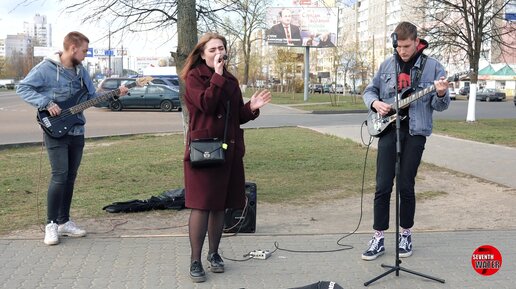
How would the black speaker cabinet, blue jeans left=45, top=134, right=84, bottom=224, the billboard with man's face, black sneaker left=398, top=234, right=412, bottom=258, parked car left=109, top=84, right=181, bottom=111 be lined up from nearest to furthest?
black sneaker left=398, top=234, right=412, bottom=258 < blue jeans left=45, top=134, right=84, bottom=224 < the black speaker cabinet < parked car left=109, top=84, right=181, bottom=111 < the billboard with man's face

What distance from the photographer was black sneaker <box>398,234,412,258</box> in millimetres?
5246

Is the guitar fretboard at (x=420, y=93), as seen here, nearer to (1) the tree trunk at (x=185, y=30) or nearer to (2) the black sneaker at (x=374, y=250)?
(2) the black sneaker at (x=374, y=250)

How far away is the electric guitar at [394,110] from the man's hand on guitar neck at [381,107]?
0.24ft

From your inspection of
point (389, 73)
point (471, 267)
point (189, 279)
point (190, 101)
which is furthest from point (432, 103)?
point (189, 279)

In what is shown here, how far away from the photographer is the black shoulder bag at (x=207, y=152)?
447cm

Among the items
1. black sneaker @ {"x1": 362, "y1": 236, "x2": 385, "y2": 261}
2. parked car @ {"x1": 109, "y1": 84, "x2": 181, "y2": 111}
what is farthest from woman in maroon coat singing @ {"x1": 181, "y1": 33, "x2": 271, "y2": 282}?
parked car @ {"x1": 109, "y1": 84, "x2": 181, "y2": 111}

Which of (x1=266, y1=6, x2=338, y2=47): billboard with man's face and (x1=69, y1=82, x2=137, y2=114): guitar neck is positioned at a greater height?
(x1=266, y1=6, x2=338, y2=47): billboard with man's face

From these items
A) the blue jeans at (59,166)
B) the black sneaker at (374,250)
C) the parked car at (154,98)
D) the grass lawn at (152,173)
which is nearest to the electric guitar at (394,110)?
the black sneaker at (374,250)

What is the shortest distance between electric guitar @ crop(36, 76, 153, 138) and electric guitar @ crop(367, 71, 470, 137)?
7.77 ft

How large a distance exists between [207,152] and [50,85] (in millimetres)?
2043

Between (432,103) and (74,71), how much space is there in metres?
3.45

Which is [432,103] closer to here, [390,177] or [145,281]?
[390,177]

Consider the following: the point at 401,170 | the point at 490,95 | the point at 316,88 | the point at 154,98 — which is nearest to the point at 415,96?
the point at 401,170

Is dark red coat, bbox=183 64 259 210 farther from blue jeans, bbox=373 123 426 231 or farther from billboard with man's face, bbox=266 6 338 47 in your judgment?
billboard with man's face, bbox=266 6 338 47
